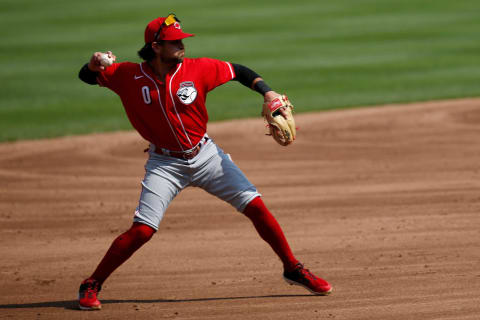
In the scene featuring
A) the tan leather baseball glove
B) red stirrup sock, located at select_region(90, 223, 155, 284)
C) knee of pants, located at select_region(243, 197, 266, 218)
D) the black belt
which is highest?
the tan leather baseball glove

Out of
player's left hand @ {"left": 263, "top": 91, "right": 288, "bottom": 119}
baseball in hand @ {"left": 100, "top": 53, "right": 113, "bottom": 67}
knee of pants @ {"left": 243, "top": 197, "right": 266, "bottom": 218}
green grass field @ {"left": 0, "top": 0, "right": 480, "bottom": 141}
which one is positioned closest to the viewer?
baseball in hand @ {"left": 100, "top": 53, "right": 113, "bottom": 67}

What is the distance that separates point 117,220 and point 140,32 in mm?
15213

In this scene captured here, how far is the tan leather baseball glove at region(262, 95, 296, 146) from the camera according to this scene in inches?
214

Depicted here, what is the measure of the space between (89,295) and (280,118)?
179 centimetres

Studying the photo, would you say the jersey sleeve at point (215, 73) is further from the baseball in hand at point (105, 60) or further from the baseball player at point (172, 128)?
the baseball in hand at point (105, 60)

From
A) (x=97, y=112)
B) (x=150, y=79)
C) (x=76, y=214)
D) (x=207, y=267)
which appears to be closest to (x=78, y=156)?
(x=76, y=214)

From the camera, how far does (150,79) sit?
17.7 ft

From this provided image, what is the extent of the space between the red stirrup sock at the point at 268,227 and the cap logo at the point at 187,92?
829 millimetres

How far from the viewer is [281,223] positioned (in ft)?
25.7

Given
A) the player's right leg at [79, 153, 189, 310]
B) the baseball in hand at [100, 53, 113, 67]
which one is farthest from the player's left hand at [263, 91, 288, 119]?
the baseball in hand at [100, 53, 113, 67]

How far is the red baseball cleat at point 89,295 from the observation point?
5520 mm

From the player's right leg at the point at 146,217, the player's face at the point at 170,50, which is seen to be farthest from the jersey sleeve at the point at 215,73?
the player's right leg at the point at 146,217

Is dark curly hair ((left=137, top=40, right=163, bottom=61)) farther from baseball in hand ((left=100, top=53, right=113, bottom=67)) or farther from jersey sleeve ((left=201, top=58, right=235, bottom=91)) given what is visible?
jersey sleeve ((left=201, top=58, right=235, bottom=91))

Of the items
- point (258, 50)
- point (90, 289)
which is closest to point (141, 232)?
point (90, 289)
